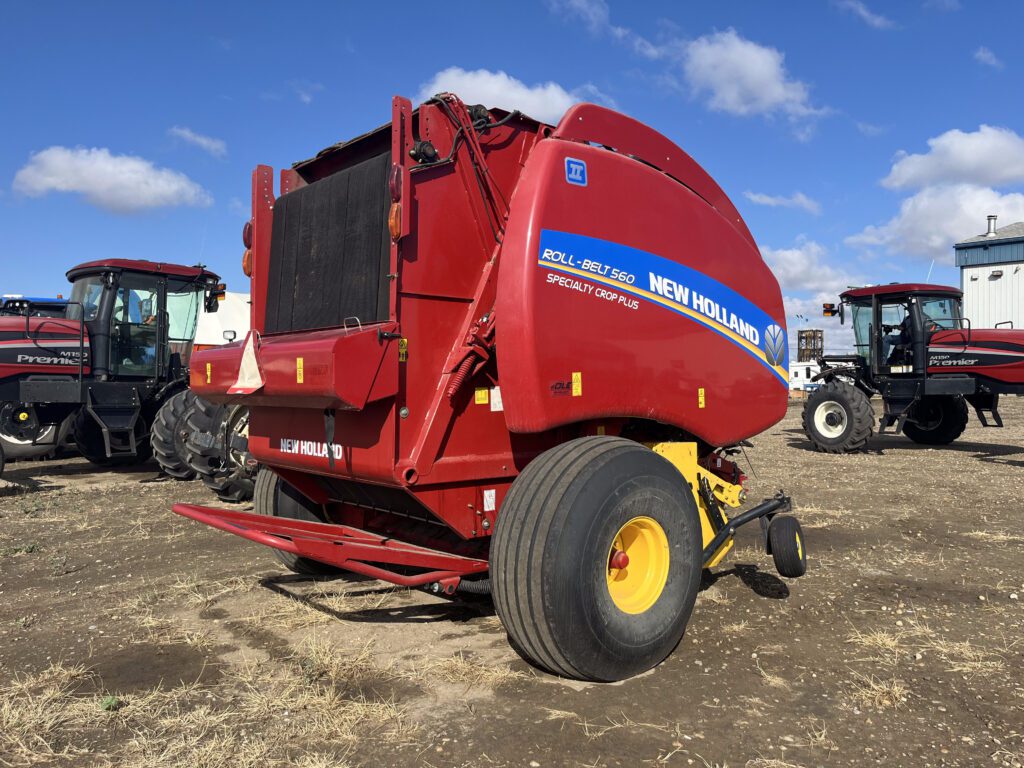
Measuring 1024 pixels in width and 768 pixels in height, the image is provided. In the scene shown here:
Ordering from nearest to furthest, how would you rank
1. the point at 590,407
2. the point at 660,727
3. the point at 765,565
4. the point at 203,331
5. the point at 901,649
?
the point at 660,727
the point at 590,407
the point at 901,649
the point at 765,565
the point at 203,331

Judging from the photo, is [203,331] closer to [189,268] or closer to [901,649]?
[189,268]

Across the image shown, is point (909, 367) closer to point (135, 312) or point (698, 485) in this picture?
point (698, 485)

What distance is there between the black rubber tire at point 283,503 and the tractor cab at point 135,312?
601cm

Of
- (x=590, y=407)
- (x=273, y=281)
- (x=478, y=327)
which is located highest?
(x=273, y=281)

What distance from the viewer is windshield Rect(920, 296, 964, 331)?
42.9 feet

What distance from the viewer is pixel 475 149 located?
3742 mm

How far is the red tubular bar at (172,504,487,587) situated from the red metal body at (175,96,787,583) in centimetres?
2

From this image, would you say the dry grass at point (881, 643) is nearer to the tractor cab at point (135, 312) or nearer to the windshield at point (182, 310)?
the tractor cab at point (135, 312)

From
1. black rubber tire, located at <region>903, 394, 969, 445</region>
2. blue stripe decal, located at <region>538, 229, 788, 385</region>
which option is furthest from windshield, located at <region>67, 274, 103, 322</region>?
black rubber tire, located at <region>903, 394, 969, 445</region>

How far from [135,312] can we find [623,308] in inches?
351

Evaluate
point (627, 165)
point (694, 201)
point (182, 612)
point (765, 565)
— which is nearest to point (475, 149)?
point (627, 165)

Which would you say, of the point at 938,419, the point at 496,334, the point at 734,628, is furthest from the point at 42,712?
the point at 938,419

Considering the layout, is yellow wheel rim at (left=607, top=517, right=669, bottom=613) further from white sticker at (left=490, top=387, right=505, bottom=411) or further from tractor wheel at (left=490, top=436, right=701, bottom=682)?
white sticker at (left=490, top=387, right=505, bottom=411)

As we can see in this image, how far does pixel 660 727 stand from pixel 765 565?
2.79 metres
